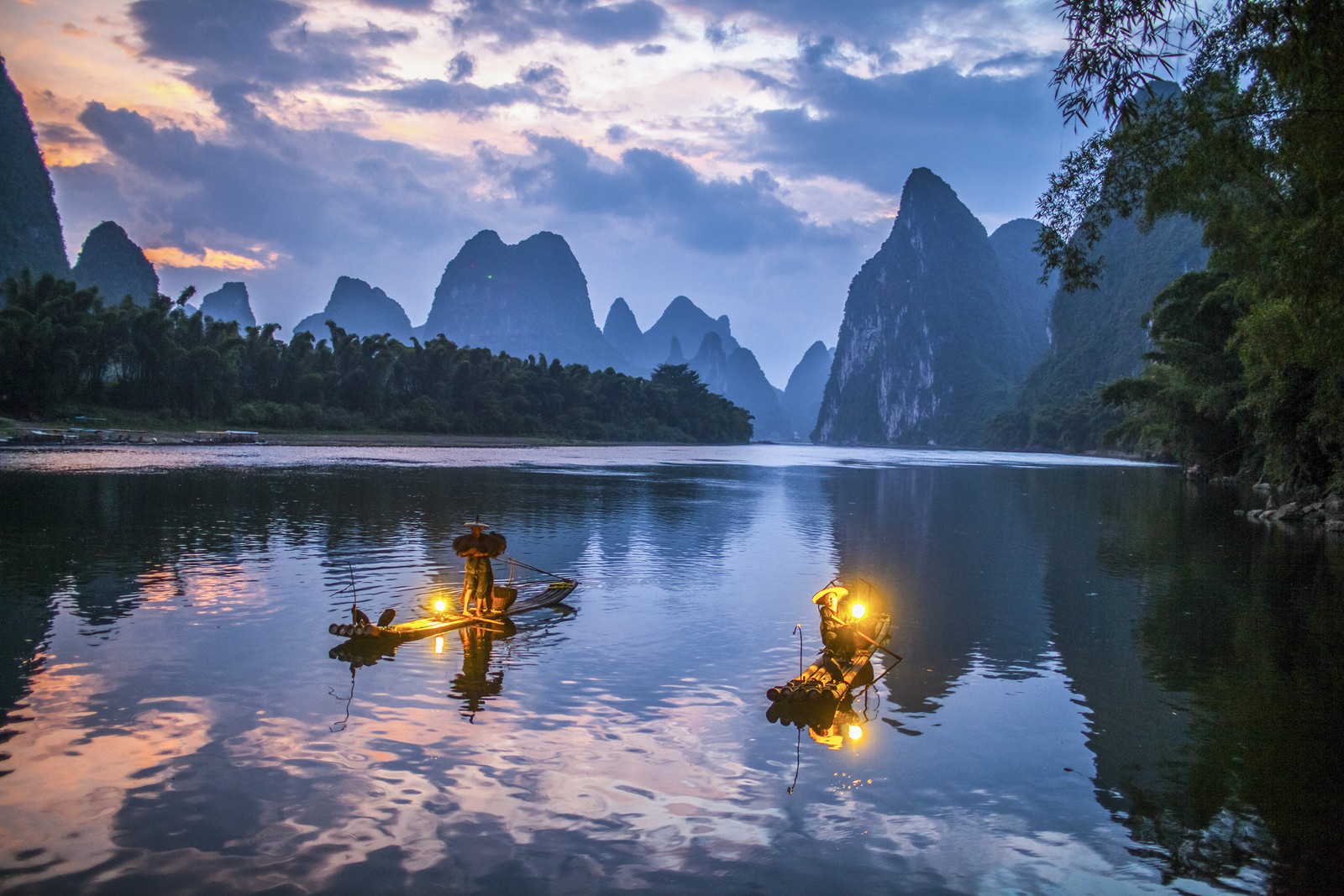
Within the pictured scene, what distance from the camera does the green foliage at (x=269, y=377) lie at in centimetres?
6531

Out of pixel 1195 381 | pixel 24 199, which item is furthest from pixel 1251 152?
pixel 24 199

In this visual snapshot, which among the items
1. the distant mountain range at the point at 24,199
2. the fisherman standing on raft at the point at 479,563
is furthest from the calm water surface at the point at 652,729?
Result: the distant mountain range at the point at 24,199

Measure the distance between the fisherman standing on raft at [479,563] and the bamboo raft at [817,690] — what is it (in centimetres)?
537

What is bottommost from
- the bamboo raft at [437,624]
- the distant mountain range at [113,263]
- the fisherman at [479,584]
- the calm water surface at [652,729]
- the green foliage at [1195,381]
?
the calm water surface at [652,729]

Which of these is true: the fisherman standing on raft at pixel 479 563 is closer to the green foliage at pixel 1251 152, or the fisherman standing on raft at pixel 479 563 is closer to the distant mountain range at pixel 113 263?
the green foliage at pixel 1251 152

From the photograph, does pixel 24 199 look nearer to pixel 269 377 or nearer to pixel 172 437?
pixel 269 377

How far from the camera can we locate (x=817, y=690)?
10156mm

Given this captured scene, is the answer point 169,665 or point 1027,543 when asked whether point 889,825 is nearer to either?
point 169,665

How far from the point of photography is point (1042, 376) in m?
192

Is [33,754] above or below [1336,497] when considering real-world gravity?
below

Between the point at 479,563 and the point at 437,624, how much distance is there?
1.30 metres

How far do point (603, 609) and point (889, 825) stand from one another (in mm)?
9152

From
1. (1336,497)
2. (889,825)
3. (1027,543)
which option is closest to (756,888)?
(889,825)

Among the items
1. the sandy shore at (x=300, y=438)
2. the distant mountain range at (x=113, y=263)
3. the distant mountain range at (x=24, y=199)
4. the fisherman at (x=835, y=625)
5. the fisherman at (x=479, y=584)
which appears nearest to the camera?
the fisherman at (x=835, y=625)
